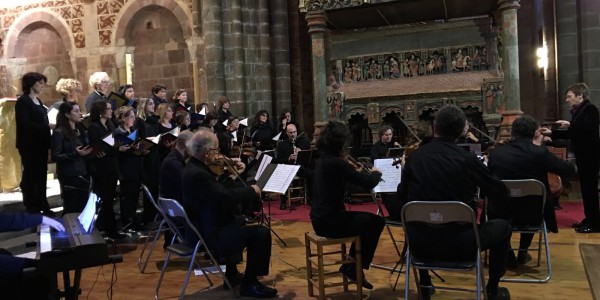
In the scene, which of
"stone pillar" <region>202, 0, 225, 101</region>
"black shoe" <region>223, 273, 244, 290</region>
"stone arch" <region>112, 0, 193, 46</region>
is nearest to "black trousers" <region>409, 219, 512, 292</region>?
"black shoe" <region>223, 273, 244, 290</region>

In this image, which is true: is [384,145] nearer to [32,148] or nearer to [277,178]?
[277,178]

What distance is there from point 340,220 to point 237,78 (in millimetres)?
6993

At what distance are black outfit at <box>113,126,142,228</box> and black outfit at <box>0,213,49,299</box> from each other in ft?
10.9

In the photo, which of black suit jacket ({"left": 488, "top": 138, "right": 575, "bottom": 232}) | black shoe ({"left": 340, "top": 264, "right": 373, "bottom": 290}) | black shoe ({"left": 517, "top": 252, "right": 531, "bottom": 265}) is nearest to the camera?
black shoe ({"left": 340, "top": 264, "right": 373, "bottom": 290})

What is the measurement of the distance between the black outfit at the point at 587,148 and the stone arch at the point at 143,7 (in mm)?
8092

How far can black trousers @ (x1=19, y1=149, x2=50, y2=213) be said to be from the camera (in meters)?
5.86

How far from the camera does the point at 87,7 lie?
12297 millimetres

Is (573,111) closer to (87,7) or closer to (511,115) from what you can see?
(511,115)

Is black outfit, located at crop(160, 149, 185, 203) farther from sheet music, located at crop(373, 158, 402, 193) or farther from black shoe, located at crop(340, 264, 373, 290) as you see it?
sheet music, located at crop(373, 158, 402, 193)

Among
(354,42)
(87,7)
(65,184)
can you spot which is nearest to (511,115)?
(354,42)

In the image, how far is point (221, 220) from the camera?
405cm

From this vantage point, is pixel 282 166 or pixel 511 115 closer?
pixel 282 166

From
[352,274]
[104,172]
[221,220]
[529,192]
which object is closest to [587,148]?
[529,192]

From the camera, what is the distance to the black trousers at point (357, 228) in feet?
13.2
